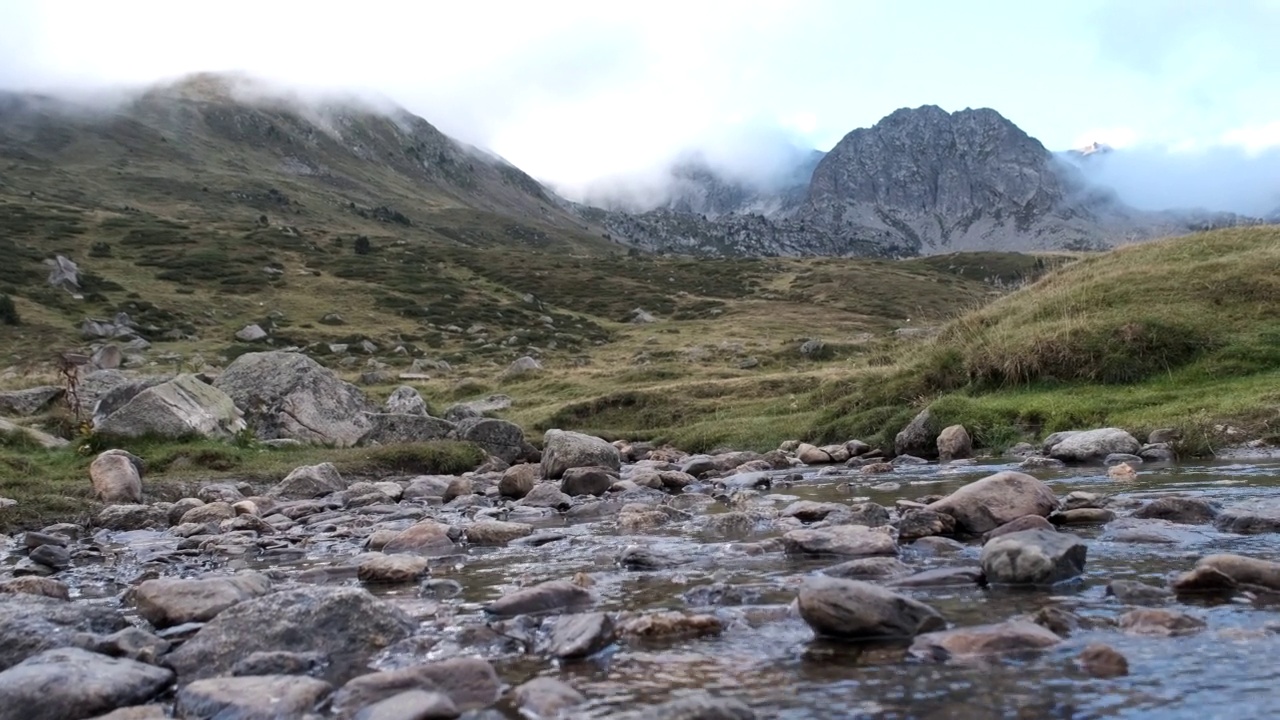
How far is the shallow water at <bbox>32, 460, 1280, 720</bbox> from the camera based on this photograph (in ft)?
16.1

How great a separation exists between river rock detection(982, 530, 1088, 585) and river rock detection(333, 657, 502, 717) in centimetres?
417

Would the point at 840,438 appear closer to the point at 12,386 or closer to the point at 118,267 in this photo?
the point at 12,386

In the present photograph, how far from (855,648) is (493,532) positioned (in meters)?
6.82

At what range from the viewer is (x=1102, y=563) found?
26.1ft

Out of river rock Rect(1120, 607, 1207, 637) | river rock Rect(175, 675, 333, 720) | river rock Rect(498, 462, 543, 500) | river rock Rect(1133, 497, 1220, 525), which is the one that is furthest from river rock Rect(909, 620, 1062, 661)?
river rock Rect(498, 462, 543, 500)

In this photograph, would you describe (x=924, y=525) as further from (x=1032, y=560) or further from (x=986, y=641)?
(x=986, y=641)

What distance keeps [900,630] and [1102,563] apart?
2821 millimetres

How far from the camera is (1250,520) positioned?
8.84 metres

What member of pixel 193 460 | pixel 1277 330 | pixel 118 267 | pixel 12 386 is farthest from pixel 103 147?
pixel 1277 330

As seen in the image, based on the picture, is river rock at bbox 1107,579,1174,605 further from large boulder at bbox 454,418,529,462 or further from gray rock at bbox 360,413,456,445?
gray rock at bbox 360,413,456,445

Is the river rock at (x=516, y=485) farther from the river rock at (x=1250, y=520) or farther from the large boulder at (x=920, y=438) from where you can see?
the river rock at (x=1250, y=520)

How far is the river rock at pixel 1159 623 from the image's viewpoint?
19.2 ft

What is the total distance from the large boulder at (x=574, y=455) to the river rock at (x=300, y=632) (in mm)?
14028

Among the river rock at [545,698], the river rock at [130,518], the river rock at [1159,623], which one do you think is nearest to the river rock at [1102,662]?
the river rock at [1159,623]
